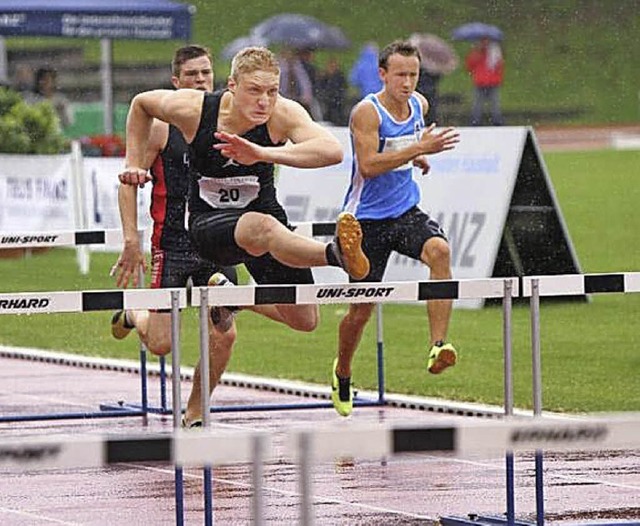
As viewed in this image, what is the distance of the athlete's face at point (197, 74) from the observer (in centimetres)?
1208

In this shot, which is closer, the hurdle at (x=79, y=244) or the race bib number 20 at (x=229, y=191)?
the race bib number 20 at (x=229, y=191)

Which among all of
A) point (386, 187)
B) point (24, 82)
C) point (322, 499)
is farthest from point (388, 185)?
point (24, 82)

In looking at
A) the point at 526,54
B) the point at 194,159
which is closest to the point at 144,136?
the point at 194,159

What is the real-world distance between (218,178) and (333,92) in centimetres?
3388

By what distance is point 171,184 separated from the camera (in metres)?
12.2

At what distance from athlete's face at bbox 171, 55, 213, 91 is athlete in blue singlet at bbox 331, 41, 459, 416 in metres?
0.94

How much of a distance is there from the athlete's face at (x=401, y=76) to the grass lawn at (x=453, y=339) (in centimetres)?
215

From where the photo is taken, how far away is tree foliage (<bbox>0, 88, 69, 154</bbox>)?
25672 mm

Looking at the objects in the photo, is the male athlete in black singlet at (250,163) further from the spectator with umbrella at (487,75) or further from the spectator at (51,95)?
the spectator with umbrella at (487,75)

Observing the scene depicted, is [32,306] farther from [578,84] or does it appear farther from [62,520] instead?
[578,84]

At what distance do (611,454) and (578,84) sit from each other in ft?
181

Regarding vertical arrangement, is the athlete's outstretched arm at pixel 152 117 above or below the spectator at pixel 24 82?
below

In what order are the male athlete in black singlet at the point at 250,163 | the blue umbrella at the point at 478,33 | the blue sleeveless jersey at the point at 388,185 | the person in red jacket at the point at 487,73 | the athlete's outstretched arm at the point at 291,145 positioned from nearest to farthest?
1. the athlete's outstretched arm at the point at 291,145
2. the male athlete in black singlet at the point at 250,163
3. the blue sleeveless jersey at the point at 388,185
4. the person in red jacket at the point at 487,73
5. the blue umbrella at the point at 478,33

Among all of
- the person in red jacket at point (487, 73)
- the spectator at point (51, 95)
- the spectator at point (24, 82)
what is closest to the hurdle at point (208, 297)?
the spectator at point (51, 95)
